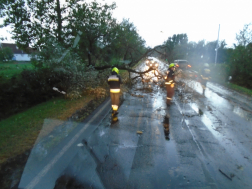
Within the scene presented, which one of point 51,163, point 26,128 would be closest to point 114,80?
point 26,128

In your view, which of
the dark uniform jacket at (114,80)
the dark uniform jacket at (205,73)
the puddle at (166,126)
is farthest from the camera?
the dark uniform jacket at (205,73)

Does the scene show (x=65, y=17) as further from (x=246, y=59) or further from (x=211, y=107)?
(x=246, y=59)

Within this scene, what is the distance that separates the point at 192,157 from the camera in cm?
480

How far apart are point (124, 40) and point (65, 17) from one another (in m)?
5.77

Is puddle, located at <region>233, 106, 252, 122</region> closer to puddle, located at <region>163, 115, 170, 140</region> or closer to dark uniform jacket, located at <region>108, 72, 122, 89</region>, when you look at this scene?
puddle, located at <region>163, 115, 170, 140</region>

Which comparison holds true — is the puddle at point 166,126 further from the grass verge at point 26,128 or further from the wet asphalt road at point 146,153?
the grass verge at point 26,128

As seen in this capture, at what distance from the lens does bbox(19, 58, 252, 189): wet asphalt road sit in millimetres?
3838

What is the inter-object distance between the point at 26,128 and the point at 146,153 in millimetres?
3714

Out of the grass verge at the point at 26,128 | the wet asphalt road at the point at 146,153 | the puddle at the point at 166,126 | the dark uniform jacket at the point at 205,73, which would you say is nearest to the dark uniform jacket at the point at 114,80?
the wet asphalt road at the point at 146,153

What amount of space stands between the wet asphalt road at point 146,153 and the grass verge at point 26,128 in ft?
1.29

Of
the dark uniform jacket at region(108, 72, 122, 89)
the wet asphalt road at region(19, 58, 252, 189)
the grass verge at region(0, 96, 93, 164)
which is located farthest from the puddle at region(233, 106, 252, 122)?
the grass verge at region(0, 96, 93, 164)

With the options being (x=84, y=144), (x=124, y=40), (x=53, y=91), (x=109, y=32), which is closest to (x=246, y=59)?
(x=124, y=40)

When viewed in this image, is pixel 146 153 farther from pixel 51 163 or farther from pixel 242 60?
pixel 242 60

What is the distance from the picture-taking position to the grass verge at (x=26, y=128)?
4852 millimetres
